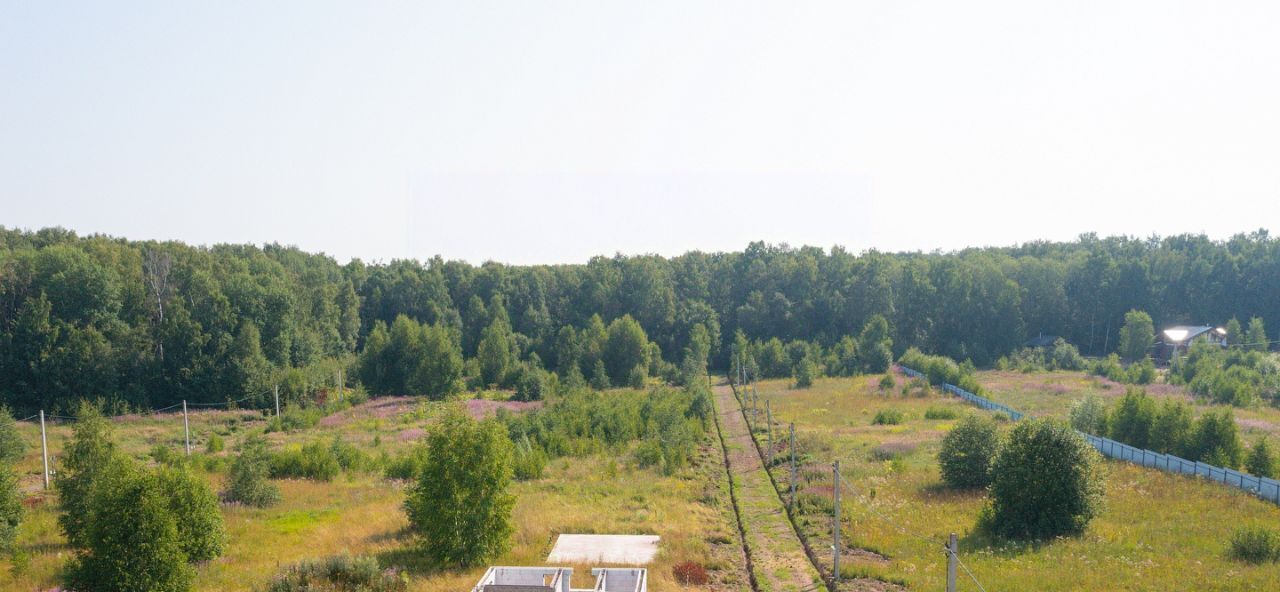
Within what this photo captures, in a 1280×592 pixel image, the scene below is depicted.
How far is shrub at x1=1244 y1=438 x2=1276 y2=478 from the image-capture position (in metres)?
28.3

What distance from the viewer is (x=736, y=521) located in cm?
2614

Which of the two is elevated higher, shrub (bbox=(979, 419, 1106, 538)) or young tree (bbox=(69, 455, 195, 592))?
young tree (bbox=(69, 455, 195, 592))

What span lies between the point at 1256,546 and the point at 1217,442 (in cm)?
1416

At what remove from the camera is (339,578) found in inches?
696

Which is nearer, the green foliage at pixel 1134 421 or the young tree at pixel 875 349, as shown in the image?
the green foliage at pixel 1134 421

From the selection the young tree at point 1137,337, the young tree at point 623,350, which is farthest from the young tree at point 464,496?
the young tree at point 1137,337

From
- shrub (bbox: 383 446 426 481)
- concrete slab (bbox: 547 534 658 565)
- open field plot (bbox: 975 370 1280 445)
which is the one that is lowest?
open field plot (bbox: 975 370 1280 445)

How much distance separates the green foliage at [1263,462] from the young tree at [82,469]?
4044 cm

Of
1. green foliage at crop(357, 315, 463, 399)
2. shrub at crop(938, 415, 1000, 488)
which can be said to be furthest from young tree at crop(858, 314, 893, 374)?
shrub at crop(938, 415, 1000, 488)

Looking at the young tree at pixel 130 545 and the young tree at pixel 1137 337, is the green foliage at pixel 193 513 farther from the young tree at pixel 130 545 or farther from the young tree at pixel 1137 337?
the young tree at pixel 1137 337

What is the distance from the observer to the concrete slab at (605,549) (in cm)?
2094

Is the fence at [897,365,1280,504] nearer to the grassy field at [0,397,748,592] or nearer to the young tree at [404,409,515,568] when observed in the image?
the grassy field at [0,397,748,592]

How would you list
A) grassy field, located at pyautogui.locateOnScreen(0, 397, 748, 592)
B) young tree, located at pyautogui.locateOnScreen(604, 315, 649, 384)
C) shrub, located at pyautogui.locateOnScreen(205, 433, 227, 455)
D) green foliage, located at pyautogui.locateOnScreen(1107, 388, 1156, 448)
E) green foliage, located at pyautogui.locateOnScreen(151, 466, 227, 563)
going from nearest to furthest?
green foliage, located at pyautogui.locateOnScreen(151, 466, 227, 563) → grassy field, located at pyautogui.locateOnScreen(0, 397, 748, 592) → green foliage, located at pyautogui.locateOnScreen(1107, 388, 1156, 448) → shrub, located at pyautogui.locateOnScreen(205, 433, 227, 455) → young tree, located at pyautogui.locateOnScreen(604, 315, 649, 384)

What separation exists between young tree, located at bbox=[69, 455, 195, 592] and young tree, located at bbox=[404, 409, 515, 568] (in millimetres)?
6002
